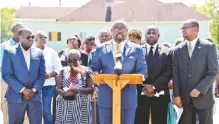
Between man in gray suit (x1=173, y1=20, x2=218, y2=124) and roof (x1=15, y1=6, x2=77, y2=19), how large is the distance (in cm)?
4381

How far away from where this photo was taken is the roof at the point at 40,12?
4975 cm

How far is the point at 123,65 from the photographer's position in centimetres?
574

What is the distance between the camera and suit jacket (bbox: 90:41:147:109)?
5.74 m

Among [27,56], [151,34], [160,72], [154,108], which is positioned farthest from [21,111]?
[151,34]

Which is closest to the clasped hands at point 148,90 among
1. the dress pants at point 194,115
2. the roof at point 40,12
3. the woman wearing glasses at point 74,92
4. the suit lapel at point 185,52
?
the dress pants at point 194,115

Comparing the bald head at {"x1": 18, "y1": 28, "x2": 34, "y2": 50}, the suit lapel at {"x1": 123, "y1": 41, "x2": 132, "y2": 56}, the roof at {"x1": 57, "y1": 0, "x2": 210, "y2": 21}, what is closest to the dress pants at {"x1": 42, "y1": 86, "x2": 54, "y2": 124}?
the bald head at {"x1": 18, "y1": 28, "x2": 34, "y2": 50}

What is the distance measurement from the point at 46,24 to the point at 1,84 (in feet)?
116

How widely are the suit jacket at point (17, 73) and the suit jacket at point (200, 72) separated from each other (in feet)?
6.81

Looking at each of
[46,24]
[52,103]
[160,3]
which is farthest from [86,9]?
[52,103]

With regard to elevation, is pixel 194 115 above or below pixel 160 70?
below

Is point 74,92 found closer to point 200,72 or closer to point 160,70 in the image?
→ point 160,70

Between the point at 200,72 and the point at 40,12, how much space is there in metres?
47.1

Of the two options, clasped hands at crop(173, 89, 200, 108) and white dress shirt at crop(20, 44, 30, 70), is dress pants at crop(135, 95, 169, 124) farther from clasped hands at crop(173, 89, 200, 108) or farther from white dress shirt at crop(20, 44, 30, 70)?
white dress shirt at crop(20, 44, 30, 70)

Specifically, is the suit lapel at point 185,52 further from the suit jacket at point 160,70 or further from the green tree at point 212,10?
the green tree at point 212,10
